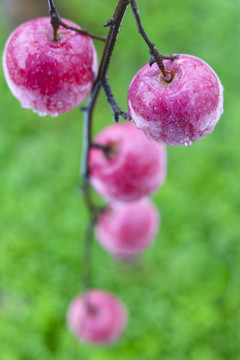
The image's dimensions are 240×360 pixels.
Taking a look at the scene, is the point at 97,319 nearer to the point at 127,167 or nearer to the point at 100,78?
the point at 127,167

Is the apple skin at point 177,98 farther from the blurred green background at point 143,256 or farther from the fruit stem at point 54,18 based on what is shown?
the blurred green background at point 143,256

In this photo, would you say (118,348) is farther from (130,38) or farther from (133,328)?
(130,38)

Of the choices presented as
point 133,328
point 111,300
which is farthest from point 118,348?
point 111,300

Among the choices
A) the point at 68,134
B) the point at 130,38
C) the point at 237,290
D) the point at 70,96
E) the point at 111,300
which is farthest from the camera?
the point at 130,38

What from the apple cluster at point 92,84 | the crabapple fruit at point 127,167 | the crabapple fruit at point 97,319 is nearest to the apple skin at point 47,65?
the apple cluster at point 92,84

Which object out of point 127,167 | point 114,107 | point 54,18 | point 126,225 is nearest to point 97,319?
point 126,225

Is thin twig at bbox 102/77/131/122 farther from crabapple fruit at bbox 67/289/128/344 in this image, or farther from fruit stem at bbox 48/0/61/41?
crabapple fruit at bbox 67/289/128/344
